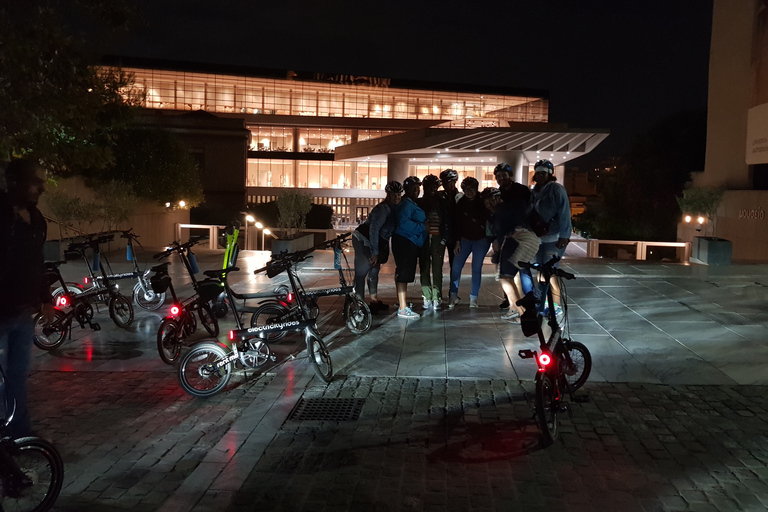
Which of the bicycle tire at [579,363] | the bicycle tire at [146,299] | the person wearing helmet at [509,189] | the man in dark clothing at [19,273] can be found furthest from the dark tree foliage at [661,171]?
the man in dark clothing at [19,273]

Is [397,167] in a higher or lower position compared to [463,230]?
higher

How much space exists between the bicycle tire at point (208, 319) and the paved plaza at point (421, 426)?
371mm

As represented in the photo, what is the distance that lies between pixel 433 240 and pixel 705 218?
16.3 m

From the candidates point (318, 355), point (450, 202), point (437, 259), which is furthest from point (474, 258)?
point (318, 355)

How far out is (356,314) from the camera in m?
8.90

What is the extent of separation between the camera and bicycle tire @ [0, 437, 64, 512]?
12.8ft

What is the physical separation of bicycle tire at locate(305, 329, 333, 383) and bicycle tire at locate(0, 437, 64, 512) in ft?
9.21

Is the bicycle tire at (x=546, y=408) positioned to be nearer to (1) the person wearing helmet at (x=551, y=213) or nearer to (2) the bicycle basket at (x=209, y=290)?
(1) the person wearing helmet at (x=551, y=213)

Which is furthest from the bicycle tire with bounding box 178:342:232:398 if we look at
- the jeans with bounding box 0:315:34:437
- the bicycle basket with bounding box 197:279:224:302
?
the jeans with bounding box 0:315:34:437

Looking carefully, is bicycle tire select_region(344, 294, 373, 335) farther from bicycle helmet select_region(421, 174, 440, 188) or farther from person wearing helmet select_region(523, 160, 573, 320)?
bicycle helmet select_region(421, 174, 440, 188)

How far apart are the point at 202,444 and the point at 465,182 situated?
585cm

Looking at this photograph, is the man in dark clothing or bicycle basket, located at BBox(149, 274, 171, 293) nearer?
the man in dark clothing

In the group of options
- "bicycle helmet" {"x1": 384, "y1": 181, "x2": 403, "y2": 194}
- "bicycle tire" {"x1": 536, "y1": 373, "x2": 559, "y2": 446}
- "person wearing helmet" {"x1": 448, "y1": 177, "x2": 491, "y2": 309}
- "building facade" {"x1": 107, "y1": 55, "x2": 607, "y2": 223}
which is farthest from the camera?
"building facade" {"x1": 107, "y1": 55, "x2": 607, "y2": 223}

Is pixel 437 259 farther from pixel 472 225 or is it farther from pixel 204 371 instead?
pixel 204 371
